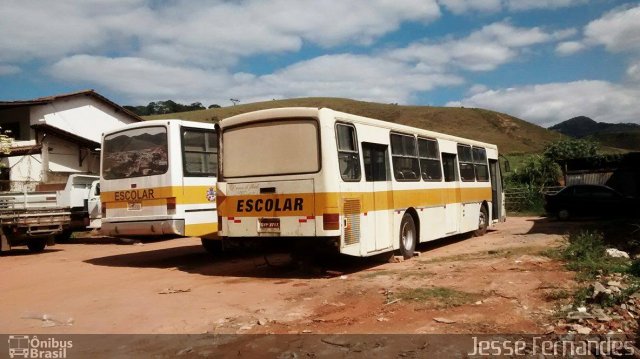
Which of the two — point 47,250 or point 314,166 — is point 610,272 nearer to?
point 314,166

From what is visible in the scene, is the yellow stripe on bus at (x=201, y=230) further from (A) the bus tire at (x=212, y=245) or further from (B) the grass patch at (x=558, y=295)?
(B) the grass patch at (x=558, y=295)

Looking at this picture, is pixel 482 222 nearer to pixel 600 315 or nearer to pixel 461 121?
pixel 600 315

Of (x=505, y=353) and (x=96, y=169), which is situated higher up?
(x=96, y=169)

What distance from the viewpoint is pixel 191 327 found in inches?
252

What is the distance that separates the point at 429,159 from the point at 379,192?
297 cm

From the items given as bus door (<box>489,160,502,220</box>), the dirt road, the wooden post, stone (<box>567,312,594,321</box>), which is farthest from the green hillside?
stone (<box>567,312,594,321</box>)

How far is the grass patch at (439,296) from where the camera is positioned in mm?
6855

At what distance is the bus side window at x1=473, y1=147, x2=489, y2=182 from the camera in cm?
1623

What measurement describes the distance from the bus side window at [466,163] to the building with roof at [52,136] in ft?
56.1

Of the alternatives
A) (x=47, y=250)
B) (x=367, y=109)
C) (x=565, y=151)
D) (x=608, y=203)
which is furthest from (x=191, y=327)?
(x=367, y=109)

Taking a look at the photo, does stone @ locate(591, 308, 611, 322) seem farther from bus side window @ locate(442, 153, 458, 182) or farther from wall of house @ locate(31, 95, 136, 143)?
wall of house @ locate(31, 95, 136, 143)

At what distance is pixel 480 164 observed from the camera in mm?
16578

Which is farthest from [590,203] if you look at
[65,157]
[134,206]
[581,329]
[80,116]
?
[80,116]

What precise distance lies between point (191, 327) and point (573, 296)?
4681 millimetres
